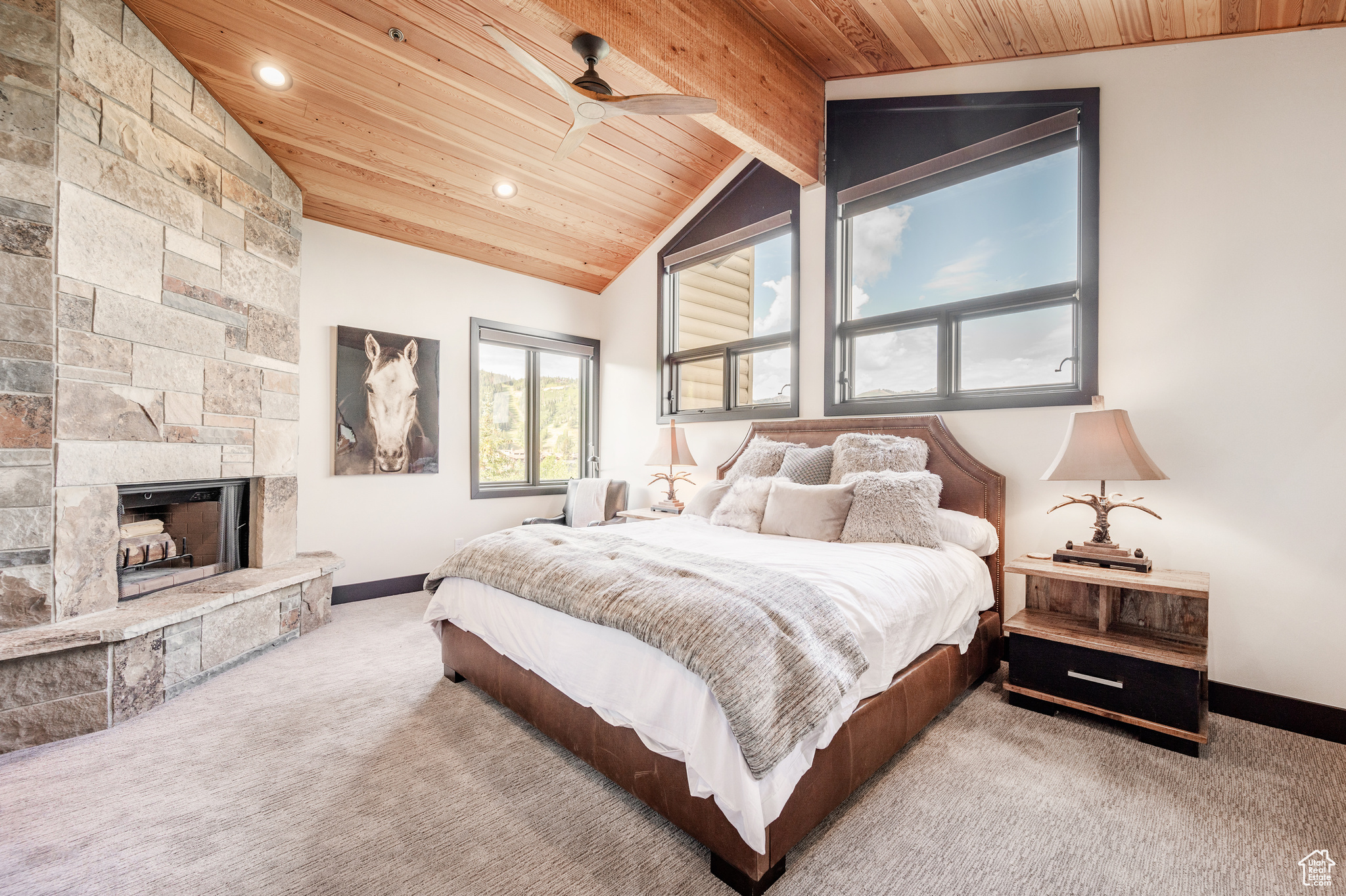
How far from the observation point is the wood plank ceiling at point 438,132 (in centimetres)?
264

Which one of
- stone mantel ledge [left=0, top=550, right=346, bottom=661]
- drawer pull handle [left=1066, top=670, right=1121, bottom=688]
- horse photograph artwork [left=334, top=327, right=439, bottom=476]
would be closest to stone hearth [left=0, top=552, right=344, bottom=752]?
stone mantel ledge [left=0, top=550, right=346, bottom=661]

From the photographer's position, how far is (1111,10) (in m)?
2.45

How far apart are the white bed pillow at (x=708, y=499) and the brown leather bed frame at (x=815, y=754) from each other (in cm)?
127

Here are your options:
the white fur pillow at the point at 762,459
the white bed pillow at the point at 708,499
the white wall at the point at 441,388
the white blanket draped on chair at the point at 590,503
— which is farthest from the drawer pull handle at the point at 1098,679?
the white wall at the point at 441,388

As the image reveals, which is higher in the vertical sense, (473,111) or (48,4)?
(473,111)

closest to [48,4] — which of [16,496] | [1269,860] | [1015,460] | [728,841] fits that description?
[16,496]

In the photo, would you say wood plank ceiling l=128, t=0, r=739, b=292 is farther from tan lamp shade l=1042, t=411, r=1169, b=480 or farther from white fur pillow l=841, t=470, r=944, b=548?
tan lamp shade l=1042, t=411, r=1169, b=480

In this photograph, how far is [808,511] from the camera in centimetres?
280

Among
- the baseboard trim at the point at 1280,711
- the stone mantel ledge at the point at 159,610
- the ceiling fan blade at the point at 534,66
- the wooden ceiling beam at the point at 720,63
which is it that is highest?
the wooden ceiling beam at the point at 720,63

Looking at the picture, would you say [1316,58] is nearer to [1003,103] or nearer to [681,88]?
[1003,103]

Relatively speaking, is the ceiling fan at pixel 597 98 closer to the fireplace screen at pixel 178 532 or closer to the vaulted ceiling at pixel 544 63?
the vaulted ceiling at pixel 544 63

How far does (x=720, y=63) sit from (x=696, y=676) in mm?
2826

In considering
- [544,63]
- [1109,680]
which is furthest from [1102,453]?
[544,63]

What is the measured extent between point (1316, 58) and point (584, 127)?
9.76 ft
